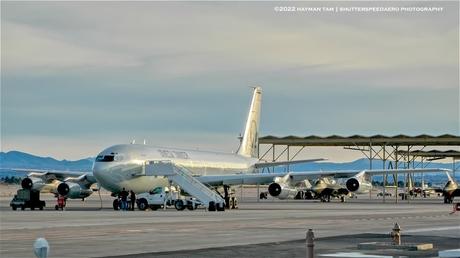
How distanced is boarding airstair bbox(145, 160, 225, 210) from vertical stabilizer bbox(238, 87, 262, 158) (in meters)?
22.3

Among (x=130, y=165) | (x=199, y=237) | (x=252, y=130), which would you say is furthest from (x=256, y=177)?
(x=199, y=237)

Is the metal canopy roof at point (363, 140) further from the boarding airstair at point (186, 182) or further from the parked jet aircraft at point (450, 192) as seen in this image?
the boarding airstair at point (186, 182)

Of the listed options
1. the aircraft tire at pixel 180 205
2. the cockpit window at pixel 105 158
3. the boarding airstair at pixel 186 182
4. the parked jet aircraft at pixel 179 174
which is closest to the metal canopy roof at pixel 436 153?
the parked jet aircraft at pixel 179 174

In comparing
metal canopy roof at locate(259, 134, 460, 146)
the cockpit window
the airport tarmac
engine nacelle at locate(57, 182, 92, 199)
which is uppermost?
metal canopy roof at locate(259, 134, 460, 146)

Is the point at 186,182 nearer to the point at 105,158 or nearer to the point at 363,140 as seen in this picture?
the point at 105,158

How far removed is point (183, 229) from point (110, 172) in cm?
2704

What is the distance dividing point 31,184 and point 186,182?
1402cm

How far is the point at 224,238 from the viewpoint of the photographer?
27359 mm

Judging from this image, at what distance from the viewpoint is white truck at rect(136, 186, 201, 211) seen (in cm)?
5722

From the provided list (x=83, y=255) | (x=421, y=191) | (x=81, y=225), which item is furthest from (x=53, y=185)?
(x=421, y=191)

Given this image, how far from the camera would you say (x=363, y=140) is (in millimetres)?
90000

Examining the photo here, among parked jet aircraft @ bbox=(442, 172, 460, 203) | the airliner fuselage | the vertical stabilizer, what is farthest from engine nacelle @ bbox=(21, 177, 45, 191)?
parked jet aircraft @ bbox=(442, 172, 460, 203)

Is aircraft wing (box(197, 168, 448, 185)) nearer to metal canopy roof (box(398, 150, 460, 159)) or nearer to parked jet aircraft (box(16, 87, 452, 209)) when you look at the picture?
parked jet aircraft (box(16, 87, 452, 209))

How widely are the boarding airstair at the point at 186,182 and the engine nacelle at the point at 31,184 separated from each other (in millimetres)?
10711
